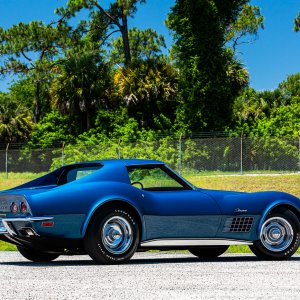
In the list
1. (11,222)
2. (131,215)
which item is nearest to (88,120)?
(131,215)

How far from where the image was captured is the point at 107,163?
1153 cm

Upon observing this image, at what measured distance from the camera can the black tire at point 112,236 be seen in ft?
35.2

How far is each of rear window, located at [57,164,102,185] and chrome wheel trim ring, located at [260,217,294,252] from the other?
255cm

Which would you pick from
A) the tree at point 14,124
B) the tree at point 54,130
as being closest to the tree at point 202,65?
the tree at point 54,130

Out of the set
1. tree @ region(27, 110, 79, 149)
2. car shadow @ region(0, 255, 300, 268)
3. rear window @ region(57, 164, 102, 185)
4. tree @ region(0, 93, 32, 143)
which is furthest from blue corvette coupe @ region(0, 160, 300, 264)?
tree @ region(0, 93, 32, 143)

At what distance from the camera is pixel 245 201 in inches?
468

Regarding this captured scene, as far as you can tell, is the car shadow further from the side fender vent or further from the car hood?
the car hood

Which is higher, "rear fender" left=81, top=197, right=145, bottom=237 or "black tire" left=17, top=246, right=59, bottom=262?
"rear fender" left=81, top=197, right=145, bottom=237

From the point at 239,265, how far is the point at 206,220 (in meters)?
0.85

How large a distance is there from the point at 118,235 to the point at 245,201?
204 cm

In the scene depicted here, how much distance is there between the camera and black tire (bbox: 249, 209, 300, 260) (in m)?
11.8

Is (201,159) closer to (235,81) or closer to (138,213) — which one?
(235,81)

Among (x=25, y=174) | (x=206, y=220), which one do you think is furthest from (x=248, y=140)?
(x=206, y=220)

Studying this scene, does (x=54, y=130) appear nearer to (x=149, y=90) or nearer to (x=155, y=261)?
(x=149, y=90)
